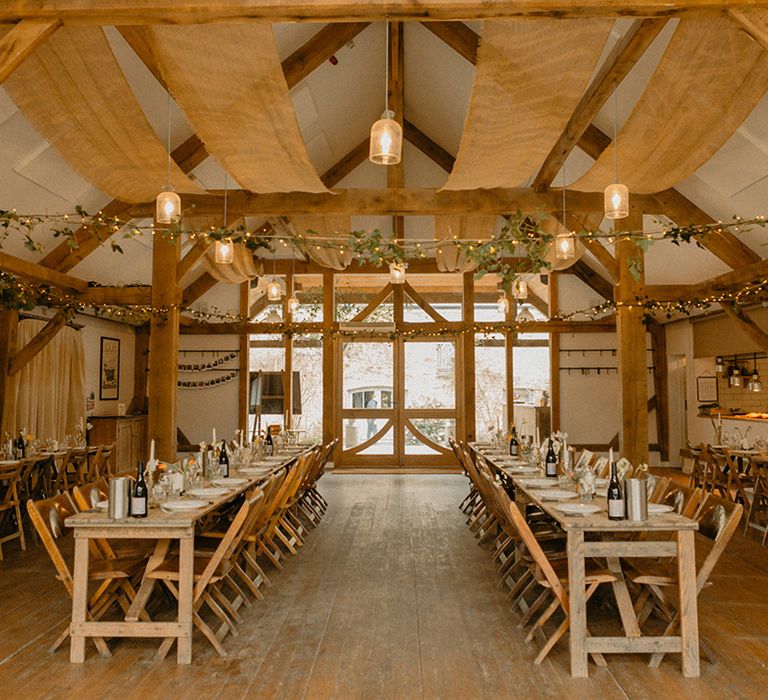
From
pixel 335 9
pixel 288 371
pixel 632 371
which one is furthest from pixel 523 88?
pixel 288 371

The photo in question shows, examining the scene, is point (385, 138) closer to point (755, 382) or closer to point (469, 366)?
point (755, 382)

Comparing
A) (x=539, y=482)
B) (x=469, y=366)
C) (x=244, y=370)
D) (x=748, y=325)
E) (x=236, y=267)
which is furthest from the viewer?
(x=244, y=370)

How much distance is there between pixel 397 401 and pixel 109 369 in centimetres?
515

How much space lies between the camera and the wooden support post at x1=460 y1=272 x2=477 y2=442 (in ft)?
40.4

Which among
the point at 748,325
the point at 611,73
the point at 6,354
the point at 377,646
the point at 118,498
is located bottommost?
the point at 377,646

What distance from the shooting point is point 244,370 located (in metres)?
12.9

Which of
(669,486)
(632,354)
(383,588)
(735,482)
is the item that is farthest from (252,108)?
(735,482)

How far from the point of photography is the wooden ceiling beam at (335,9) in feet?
9.82

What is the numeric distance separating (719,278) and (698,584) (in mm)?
6124

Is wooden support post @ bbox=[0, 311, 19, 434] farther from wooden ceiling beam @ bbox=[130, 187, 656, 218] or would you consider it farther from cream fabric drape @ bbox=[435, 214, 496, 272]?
cream fabric drape @ bbox=[435, 214, 496, 272]

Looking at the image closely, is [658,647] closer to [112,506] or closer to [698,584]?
[698,584]

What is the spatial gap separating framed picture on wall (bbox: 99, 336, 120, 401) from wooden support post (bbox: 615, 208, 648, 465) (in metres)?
8.55

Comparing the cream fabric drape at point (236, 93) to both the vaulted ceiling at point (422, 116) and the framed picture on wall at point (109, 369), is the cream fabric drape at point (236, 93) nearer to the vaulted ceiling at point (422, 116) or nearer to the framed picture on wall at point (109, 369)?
the vaulted ceiling at point (422, 116)

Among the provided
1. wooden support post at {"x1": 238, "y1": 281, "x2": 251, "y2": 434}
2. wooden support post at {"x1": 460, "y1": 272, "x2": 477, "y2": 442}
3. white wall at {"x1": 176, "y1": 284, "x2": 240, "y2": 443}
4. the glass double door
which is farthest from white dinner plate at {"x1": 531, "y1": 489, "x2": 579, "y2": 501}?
white wall at {"x1": 176, "y1": 284, "x2": 240, "y2": 443}
